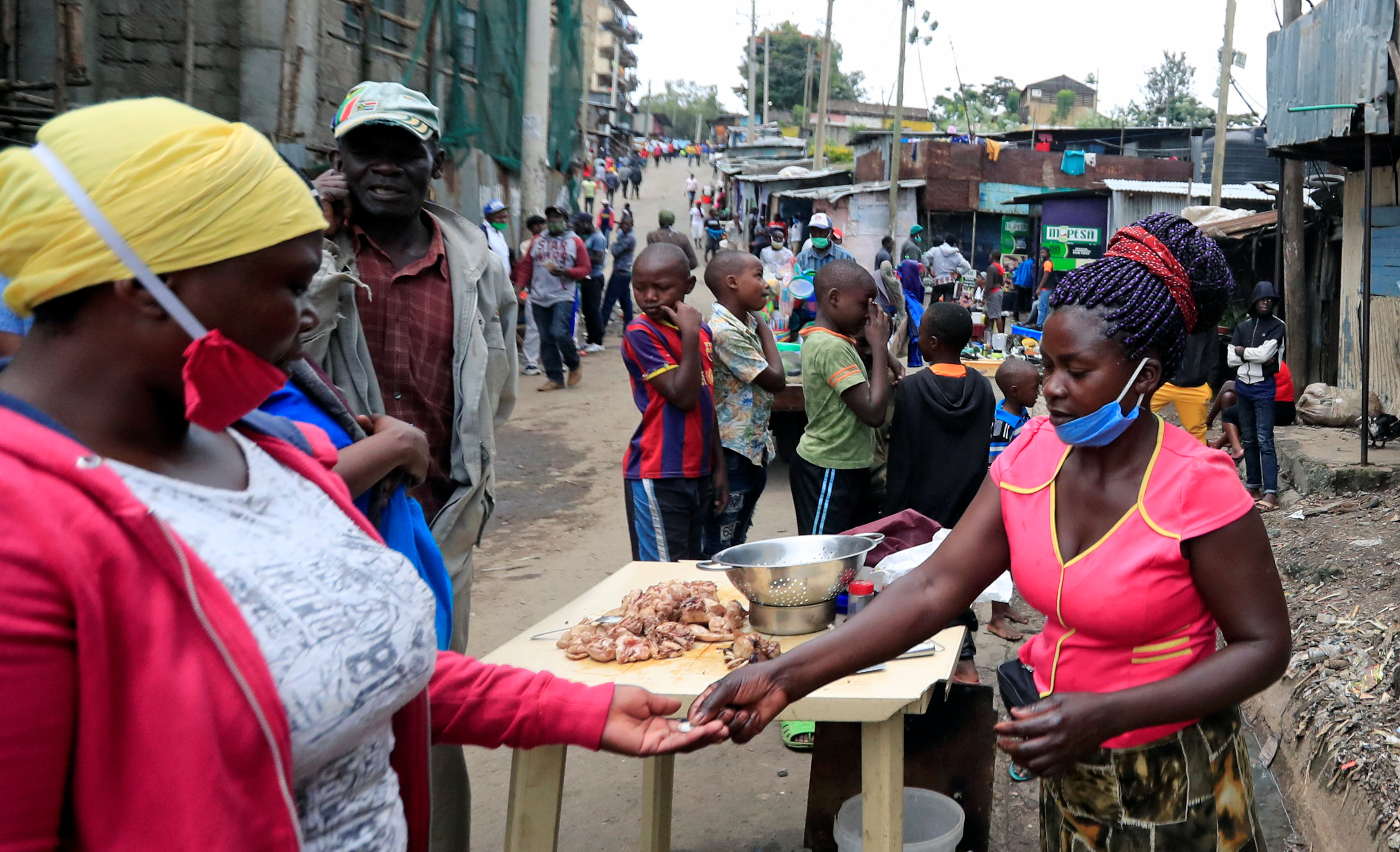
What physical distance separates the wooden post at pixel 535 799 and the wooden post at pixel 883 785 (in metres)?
0.77

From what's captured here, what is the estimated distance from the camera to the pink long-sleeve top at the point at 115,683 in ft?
3.22

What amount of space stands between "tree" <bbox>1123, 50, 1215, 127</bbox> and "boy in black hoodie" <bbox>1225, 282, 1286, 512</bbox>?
50.1 m

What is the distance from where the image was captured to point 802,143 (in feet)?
162

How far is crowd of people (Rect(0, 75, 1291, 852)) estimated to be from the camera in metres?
1.07

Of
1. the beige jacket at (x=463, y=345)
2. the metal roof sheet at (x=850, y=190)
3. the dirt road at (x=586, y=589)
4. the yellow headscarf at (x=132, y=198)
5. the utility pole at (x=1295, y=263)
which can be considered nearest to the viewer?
the yellow headscarf at (x=132, y=198)

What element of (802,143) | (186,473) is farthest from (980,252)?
Answer: (186,473)

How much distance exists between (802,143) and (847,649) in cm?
4933

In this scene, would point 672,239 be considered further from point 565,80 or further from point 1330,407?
point 565,80

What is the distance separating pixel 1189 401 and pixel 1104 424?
6.90m

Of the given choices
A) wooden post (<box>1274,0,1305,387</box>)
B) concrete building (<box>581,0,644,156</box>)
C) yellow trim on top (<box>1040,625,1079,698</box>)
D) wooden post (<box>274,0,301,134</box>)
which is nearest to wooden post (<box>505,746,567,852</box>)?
yellow trim on top (<box>1040,625,1079,698</box>)

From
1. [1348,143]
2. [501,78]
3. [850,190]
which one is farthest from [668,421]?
[850,190]

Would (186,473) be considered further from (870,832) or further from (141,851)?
(870,832)

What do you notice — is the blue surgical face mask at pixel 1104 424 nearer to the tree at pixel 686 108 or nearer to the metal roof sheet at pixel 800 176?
the metal roof sheet at pixel 800 176

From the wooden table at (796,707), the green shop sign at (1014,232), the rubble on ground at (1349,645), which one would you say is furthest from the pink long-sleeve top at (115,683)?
the green shop sign at (1014,232)
